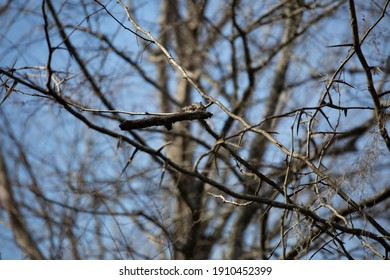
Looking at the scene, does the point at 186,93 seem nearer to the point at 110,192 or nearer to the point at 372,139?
the point at 110,192

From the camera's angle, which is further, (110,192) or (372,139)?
(110,192)

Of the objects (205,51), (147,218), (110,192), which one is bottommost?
(147,218)

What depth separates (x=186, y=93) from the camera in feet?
24.3

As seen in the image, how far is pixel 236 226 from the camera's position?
5.46 meters

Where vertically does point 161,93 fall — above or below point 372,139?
above

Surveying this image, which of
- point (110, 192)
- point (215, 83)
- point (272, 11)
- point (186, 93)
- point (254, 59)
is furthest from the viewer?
point (186, 93)

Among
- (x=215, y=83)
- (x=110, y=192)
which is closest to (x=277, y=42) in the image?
(x=215, y=83)

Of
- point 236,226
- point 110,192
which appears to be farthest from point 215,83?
point 110,192

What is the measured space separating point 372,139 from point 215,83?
3410mm

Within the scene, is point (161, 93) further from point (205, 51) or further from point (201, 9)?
point (201, 9)

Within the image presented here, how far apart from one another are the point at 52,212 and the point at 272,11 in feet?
9.99
